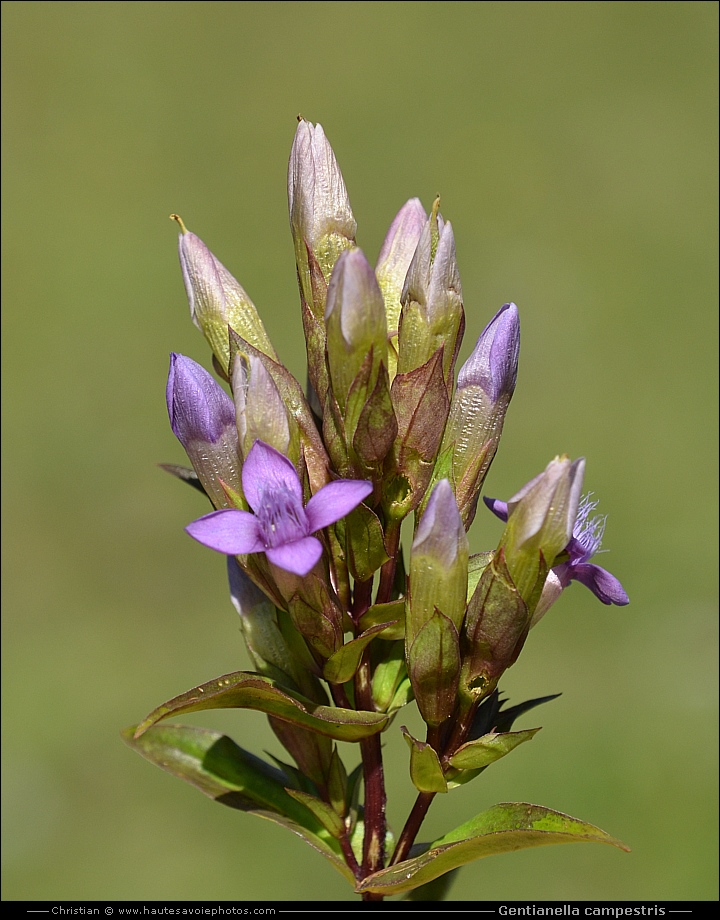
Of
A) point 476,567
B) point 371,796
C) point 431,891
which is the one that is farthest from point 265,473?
point 431,891

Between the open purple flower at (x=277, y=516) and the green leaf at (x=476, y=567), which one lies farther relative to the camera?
the green leaf at (x=476, y=567)

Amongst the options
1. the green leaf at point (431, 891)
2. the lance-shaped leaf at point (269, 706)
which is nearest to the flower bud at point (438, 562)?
the lance-shaped leaf at point (269, 706)

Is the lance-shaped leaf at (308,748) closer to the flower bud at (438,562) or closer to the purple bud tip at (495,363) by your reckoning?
the flower bud at (438,562)

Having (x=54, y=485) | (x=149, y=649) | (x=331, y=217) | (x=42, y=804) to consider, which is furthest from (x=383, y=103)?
(x=331, y=217)

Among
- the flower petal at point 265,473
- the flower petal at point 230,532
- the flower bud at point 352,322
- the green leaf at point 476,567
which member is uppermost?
the flower bud at point 352,322

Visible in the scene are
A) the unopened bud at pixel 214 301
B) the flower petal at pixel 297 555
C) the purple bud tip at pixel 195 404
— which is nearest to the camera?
the flower petal at pixel 297 555

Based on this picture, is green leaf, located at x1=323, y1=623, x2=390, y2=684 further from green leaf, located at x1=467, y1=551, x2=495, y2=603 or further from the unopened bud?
the unopened bud

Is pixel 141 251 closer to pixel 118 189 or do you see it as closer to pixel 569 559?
pixel 118 189
